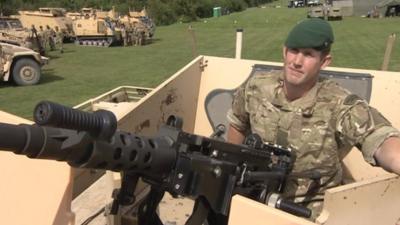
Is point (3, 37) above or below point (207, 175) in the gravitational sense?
below

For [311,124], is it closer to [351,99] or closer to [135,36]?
[351,99]

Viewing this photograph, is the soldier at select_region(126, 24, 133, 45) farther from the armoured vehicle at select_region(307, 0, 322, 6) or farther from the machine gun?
the armoured vehicle at select_region(307, 0, 322, 6)

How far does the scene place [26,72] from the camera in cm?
1345

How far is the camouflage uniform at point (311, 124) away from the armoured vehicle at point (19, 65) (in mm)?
11245

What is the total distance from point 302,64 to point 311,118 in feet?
1.09

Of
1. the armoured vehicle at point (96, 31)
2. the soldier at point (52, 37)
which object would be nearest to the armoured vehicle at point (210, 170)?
the soldier at point (52, 37)

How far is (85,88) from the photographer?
1294 cm

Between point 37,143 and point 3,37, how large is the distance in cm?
1681

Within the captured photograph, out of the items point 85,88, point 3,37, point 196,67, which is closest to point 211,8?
point 3,37

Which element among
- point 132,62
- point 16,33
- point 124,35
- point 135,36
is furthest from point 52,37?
point 132,62

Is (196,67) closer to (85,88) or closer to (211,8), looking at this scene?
(85,88)

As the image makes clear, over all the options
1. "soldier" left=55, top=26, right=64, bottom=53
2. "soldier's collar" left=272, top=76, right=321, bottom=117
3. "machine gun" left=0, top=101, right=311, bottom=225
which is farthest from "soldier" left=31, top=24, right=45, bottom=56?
"machine gun" left=0, top=101, right=311, bottom=225

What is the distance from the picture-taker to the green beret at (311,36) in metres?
2.50

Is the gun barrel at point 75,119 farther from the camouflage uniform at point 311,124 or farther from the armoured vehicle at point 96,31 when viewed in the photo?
the armoured vehicle at point 96,31
